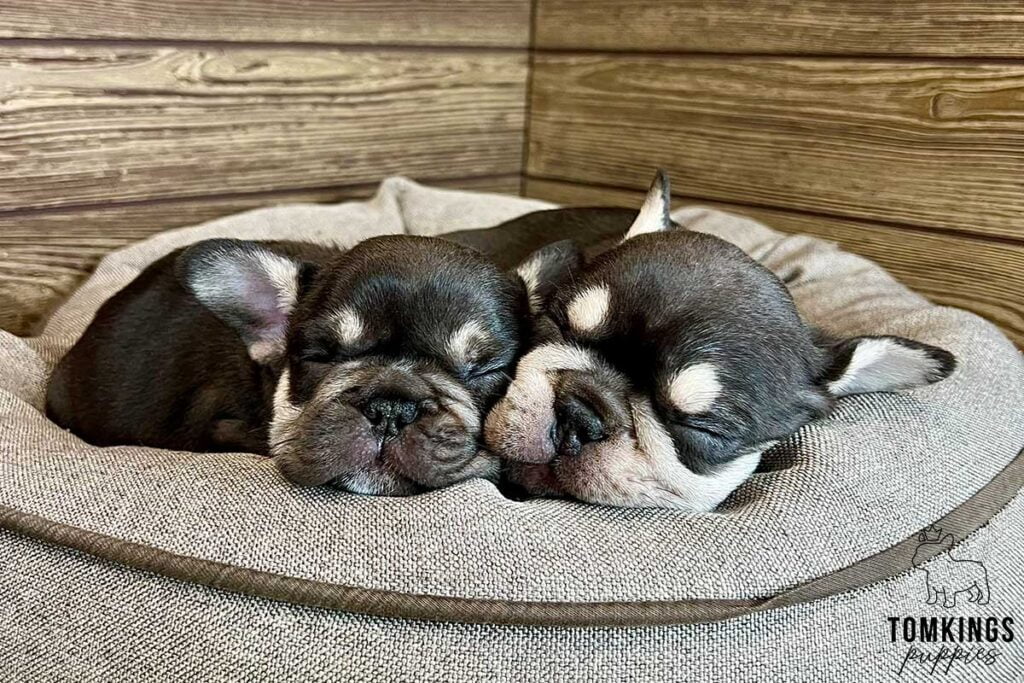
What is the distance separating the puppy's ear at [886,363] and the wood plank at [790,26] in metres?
1.13

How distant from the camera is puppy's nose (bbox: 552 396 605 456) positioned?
1.61 meters

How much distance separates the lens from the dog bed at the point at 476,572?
1.33 metres

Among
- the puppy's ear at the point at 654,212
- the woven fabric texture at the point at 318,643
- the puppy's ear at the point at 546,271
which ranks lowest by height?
the woven fabric texture at the point at 318,643

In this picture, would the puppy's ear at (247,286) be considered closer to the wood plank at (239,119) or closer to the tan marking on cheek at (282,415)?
the tan marking on cheek at (282,415)

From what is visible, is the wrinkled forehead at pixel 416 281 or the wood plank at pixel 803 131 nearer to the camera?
the wrinkled forehead at pixel 416 281

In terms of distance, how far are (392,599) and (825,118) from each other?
217 cm

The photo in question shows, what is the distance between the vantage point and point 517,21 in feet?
11.7

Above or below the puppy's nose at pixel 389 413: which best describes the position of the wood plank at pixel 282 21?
above

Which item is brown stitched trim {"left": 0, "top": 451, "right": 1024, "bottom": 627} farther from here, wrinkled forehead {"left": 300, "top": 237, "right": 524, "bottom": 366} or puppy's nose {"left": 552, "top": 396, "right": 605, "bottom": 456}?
wrinkled forehead {"left": 300, "top": 237, "right": 524, "bottom": 366}

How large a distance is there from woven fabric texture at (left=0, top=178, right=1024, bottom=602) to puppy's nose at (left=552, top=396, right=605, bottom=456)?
0.10 meters

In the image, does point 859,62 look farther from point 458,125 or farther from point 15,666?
point 15,666

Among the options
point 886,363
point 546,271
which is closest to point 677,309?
point 546,271

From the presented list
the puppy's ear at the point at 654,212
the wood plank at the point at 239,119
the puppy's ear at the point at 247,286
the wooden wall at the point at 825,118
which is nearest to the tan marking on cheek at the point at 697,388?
the puppy's ear at the point at 654,212

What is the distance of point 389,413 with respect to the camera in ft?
5.20
